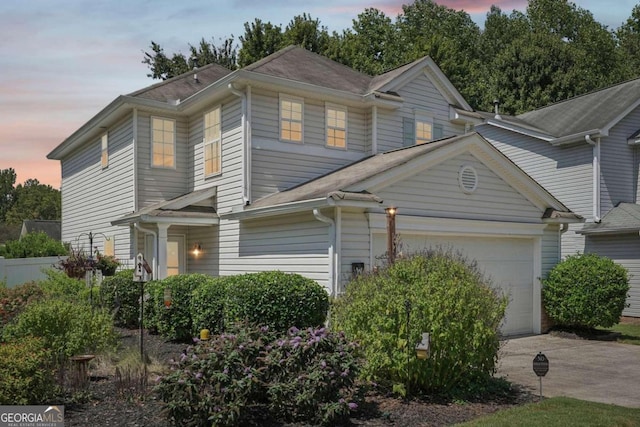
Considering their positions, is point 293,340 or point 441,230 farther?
point 441,230

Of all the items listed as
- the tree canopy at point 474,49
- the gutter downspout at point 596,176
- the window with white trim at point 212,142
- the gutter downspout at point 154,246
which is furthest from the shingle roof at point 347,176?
the tree canopy at point 474,49

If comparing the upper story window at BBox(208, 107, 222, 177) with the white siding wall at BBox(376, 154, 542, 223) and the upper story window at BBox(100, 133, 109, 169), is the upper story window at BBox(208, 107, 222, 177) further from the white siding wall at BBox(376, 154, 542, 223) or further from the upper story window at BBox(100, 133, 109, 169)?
the white siding wall at BBox(376, 154, 542, 223)

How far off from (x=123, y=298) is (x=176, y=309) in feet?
8.91

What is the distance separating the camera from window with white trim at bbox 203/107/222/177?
1556cm

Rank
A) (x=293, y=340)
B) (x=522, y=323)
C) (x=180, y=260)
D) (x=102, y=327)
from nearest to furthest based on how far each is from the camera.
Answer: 1. (x=293, y=340)
2. (x=102, y=327)
3. (x=522, y=323)
4. (x=180, y=260)

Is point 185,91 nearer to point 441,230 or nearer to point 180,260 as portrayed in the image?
point 180,260

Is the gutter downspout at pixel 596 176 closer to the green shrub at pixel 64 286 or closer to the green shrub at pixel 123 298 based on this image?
the green shrub at pixel 123 298

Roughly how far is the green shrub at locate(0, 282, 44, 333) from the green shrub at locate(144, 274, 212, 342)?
2421 mm

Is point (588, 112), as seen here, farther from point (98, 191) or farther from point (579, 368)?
point (98, 191)

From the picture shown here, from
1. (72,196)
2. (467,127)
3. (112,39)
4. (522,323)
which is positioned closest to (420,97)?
(467,127)

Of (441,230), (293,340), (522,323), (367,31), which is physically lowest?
(522,323)

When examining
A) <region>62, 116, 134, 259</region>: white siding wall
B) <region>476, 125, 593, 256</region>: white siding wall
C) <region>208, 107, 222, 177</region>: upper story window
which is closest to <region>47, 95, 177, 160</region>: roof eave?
<region>62, 116, 134, 259</region>: white siding wall

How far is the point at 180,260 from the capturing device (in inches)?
659

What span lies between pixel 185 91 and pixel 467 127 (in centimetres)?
894
